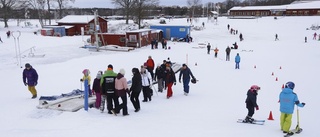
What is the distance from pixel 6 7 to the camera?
5941 cm

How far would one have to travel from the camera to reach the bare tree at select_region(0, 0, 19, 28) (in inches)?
2289

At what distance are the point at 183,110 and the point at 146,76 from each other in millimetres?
1909

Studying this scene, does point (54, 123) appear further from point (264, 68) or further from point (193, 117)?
point (264, 68)

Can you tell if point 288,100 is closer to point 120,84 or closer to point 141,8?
point 120,84

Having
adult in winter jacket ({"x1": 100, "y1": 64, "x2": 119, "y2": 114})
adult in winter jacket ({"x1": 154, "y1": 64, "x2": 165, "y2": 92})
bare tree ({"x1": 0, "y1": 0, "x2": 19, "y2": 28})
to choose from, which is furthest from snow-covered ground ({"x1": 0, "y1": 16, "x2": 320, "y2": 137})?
bare tree ({"x1": 0, "y1": 0, "x2": 19, "y2": 28})

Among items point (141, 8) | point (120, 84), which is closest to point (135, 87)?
point (120, 84)

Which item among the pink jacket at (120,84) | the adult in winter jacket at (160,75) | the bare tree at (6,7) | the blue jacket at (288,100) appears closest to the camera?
the blue jacket at (288,100)

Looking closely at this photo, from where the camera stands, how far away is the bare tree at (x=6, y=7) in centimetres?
5813

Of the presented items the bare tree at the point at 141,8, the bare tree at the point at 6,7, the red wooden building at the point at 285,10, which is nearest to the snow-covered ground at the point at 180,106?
the bare tree at the point at 141,8

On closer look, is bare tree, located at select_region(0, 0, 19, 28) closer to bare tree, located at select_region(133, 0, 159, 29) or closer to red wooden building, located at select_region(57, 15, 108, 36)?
red wooden building, located at select_region(57, 15, 108, 36)

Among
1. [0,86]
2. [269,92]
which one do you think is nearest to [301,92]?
[269,92]

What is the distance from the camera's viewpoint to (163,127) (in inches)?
302

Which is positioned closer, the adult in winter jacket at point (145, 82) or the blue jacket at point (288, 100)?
the blue jacket at point (288, 100)

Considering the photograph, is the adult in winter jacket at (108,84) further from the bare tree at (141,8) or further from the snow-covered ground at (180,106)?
the bare tree at (141,8)
